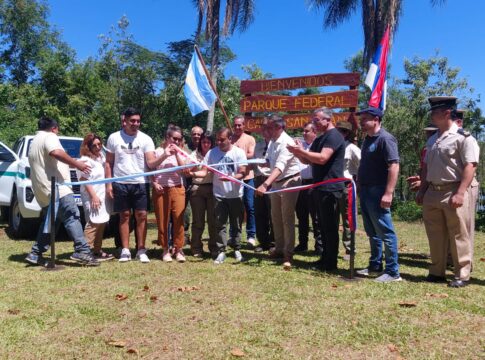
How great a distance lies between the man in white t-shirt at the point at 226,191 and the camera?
6219 millimetres

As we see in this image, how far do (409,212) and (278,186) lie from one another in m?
7.93

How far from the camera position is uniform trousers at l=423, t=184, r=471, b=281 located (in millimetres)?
4867

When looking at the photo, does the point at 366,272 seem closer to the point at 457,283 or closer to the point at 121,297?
the point at 457,283

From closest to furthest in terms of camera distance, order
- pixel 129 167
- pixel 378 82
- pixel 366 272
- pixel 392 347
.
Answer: pixel 392 347
pixel 366 272
pixel 129 167
pixel 378 82

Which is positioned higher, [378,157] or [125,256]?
[378,157]

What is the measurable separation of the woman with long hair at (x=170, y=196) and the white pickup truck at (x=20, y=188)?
2.32m

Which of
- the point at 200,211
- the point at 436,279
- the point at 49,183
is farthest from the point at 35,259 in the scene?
the point at 436,279

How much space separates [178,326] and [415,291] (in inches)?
101

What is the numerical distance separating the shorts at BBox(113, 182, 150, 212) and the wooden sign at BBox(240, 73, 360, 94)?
4943 mm

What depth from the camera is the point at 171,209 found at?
20.8 feet

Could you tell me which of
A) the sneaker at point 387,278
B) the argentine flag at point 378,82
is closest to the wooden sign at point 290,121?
the argentine flag at point 378,82

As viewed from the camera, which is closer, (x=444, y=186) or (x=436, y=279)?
(x=444, y=186)

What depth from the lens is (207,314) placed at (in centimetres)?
398

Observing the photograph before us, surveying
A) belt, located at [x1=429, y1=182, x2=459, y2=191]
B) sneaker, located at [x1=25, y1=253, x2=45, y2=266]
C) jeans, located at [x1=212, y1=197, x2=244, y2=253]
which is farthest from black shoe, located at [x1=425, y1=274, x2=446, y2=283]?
sneaker, located at [x1=25, y1=253, x2=45, y2=266]
